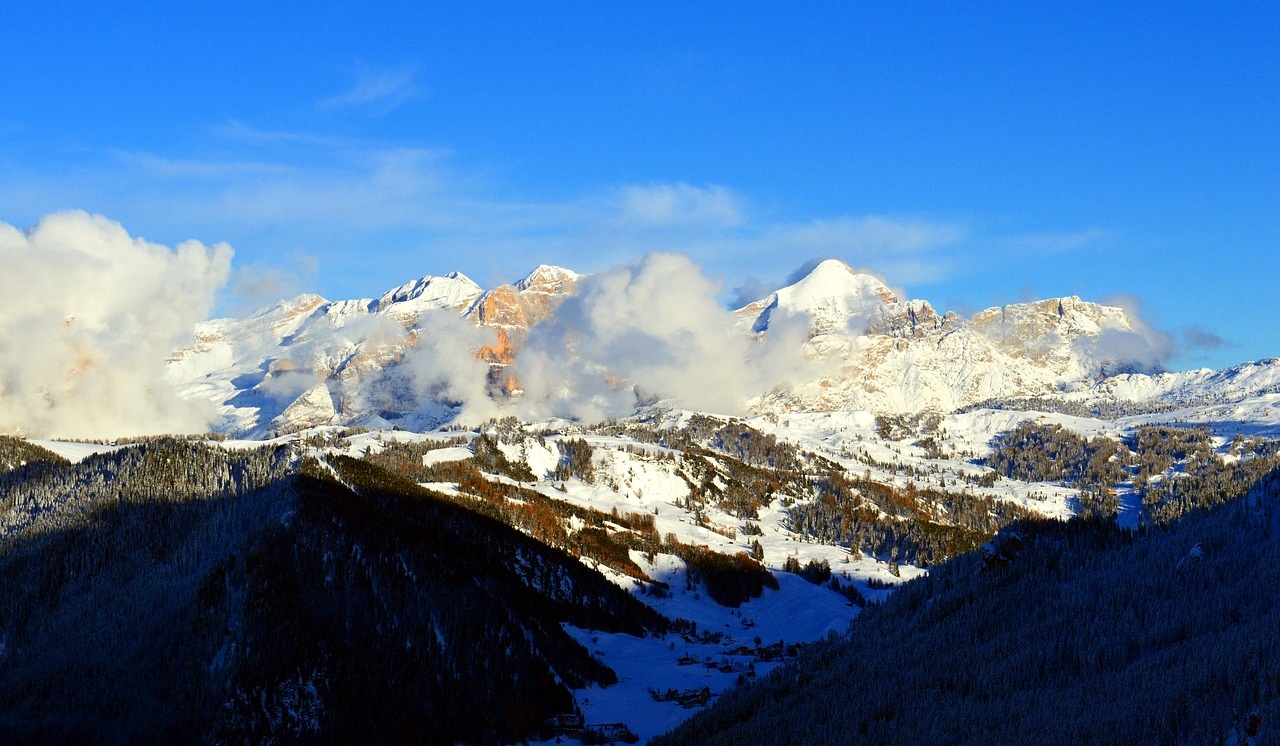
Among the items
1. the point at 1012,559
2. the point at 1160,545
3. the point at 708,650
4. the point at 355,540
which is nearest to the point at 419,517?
the point at 355,540

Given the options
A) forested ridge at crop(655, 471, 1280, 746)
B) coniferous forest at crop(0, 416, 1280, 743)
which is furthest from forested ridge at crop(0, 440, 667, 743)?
forested ridge at crop(655, 471, 1280, 746)

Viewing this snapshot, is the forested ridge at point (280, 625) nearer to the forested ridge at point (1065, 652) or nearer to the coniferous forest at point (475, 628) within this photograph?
the coniferous forest at point (475, 628)

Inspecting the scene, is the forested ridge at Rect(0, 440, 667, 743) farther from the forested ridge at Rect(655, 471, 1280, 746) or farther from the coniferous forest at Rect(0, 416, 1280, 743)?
the forested ridge at Rect(655, 471, 1280, 746)

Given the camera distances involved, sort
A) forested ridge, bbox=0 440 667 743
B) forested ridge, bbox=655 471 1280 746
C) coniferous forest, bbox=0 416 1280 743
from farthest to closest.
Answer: forested ridge, bbox=0 440 667 743
coniferous forest, bbox=0 416 1280 743
forested ridge, bbox=655 471 1280 746

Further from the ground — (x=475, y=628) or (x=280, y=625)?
(x=280, y=625)

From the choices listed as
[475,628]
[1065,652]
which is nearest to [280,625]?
[475,628]

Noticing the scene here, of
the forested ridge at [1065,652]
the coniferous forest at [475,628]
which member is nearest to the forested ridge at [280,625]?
the coniferous forest at [475,628]

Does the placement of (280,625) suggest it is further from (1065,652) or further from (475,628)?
(1065,652)

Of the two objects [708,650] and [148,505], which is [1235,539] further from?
[148,505]

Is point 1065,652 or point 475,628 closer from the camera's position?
point 1065,652

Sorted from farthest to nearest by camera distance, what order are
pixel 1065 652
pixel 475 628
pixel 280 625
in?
pixel 475 628, pixel 280 625, pixel 1065 652

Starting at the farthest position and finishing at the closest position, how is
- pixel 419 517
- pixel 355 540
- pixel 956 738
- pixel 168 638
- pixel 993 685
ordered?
1. pixel 419 517
2. pixel 355 540
3. pixel 168 638
4. pixel 993 685
5. pixel 956 738
